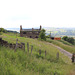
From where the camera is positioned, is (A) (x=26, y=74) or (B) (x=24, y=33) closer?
(A) (x=26, y=74)

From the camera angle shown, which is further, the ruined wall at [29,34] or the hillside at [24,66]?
the ruined wall at [29,34]

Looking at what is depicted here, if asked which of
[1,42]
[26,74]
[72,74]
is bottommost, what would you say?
[72,74]

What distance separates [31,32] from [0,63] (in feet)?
161

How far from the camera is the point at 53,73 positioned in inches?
284

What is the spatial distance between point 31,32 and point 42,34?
13061 mm

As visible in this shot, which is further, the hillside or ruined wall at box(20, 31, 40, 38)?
ruined wall at box(20, 31, 40, 38)

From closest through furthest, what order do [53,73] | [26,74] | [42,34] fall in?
[26,74]
[53,73]
[42,34]

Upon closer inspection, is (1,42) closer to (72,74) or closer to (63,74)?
(63,74)

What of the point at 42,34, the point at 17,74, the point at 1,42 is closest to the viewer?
the point at 17,74

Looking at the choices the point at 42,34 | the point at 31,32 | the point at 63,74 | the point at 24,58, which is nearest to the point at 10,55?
the point at 24,58

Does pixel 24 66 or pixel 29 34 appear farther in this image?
pixel 29 34

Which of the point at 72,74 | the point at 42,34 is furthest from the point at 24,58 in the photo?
the point at 42,34

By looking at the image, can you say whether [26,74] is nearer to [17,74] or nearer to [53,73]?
[17,74]

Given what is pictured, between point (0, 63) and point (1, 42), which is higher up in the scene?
point (1, 42)
